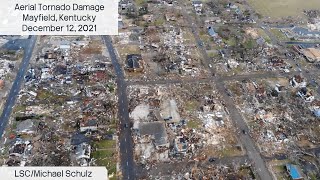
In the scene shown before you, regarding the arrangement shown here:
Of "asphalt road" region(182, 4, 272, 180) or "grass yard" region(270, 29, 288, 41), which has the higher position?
"grass yard" region(270, 29, 288, 41)

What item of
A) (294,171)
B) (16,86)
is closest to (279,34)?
(294,171)

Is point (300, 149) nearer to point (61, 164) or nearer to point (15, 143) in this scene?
point (61, 164)

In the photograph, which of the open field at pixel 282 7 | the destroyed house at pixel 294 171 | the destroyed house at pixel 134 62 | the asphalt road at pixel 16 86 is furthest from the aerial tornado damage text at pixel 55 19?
the destroyed house at pixel 294 171

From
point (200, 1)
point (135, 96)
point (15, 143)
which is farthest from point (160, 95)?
point (200, 1)

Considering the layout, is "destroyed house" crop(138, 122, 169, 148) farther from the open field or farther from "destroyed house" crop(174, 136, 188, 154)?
the open field

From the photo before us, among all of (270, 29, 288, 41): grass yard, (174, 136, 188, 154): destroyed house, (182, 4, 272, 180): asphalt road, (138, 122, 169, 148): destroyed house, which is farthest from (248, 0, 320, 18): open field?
(174, 136, 188, 154): destroyed house

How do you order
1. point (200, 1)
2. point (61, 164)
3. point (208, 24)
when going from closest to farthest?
point (61, 164) < point (208, 24) < point (200, 1)

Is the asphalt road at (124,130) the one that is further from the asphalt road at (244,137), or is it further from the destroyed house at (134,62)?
the asphalt road at (244,137)
